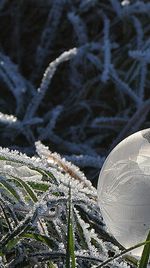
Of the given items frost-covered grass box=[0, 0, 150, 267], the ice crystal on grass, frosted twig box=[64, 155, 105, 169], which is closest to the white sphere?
the ice crystal on grass

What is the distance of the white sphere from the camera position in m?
0.76

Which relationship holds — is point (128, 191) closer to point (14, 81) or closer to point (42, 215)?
point (42, 215)

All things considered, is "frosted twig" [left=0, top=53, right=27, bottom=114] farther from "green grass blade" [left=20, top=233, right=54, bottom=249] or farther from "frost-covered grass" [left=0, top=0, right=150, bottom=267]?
"green grass blade" [left=20, top=233, right=54, bottom=249]

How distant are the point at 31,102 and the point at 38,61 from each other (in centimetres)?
23

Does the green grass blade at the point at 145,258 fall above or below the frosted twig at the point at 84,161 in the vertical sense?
below

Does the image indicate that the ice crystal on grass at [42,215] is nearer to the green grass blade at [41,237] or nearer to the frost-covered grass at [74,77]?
the green grass blade at [41,237]

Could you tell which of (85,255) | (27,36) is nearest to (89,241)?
(85,255)

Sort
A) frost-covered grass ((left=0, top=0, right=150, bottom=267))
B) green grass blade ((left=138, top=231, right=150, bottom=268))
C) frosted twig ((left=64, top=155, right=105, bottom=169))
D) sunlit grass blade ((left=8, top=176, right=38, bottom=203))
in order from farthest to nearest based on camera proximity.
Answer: frost-covered grass ((left=0, top=0, right=150, bottom=267)) < frosted twig ((left=64, top=155, right=105, bottom=169)) < sunlit grass blade ((left=8, top=176, right=38, bottom=203)) < green grass blade ((left=138, top=231, right=150, bottom=268))

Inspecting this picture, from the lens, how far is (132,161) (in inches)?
31.1

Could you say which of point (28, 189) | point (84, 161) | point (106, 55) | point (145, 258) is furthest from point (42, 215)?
point (106, 55)

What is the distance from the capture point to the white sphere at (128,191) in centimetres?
76

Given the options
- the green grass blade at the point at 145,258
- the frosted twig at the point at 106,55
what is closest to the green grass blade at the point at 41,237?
the green grass blade at the point at 145,258

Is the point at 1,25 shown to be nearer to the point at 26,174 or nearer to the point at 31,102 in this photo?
the point at 31,102

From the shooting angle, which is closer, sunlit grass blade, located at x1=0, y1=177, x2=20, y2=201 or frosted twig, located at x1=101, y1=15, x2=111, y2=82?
sunlit grass blade, located at x1=0, y1=177, x2=20, y2=201
